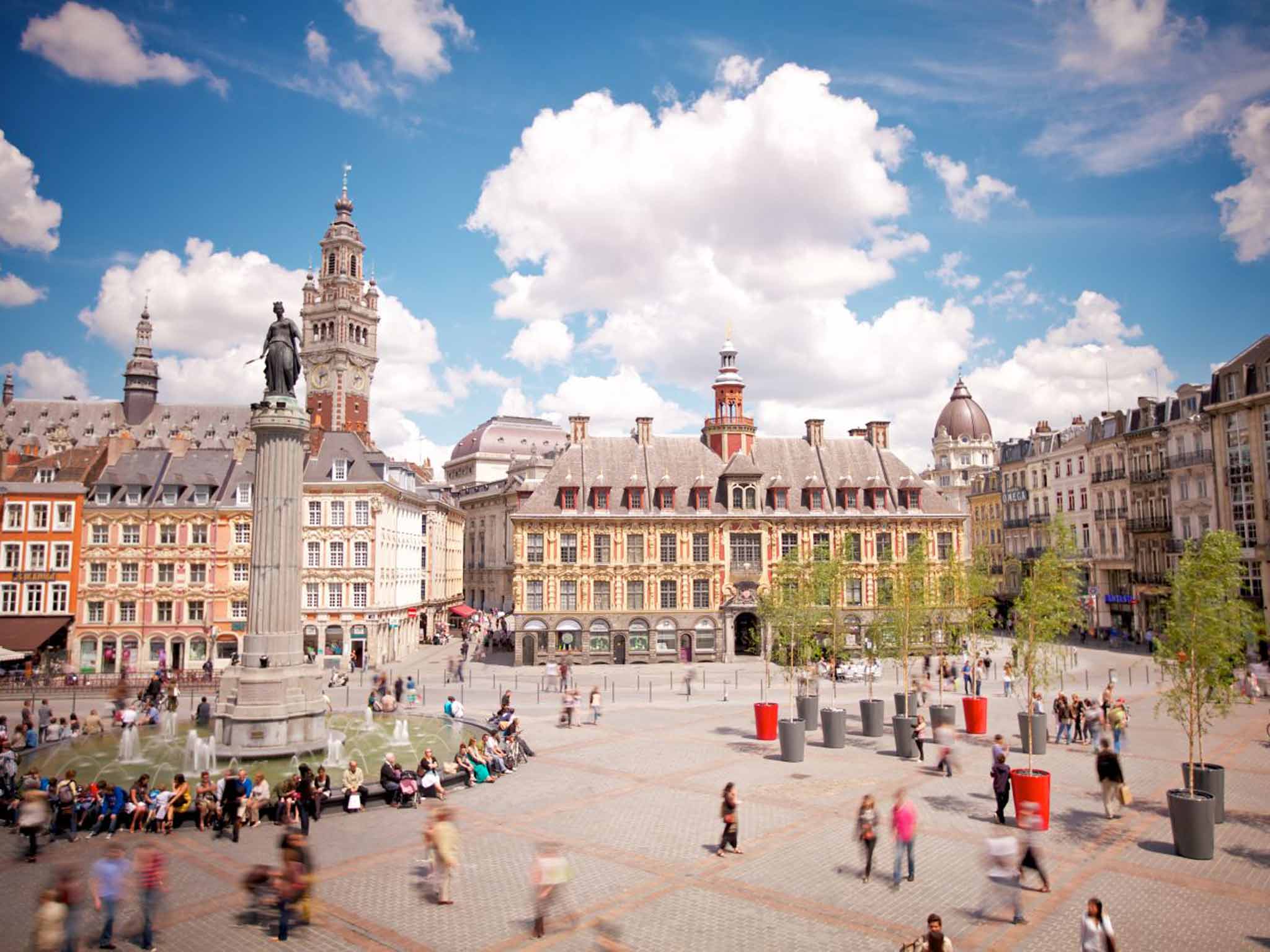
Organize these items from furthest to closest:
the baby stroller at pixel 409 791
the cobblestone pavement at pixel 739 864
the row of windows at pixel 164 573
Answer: the row of windows at pixel 164 573, the baby stroller at pixel 409 791, the cobblestone pavement at pixel 739 864

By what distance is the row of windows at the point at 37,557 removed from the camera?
52.8 metres

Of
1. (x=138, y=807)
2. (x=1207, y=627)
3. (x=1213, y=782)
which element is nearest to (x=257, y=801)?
(x=138, y=807)

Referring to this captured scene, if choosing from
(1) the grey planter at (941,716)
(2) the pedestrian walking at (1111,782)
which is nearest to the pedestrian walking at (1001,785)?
(2) the pedestrian walking at (1111,782)

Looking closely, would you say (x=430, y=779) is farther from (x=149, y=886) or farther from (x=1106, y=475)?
(x=1106, y=475)

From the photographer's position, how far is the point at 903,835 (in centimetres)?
1499

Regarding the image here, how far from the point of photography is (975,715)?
29547 mm

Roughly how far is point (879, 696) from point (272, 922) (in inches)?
1182

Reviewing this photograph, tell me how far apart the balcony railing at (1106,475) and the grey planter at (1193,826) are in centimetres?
5534

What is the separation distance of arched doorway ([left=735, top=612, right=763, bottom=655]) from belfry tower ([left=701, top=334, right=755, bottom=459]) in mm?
11311

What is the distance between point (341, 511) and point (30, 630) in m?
19.0

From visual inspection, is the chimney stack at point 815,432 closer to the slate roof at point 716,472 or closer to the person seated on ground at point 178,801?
the slate roof at point 716,472

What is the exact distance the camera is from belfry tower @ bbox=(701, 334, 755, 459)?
61125mm

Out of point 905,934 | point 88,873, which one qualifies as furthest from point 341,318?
point 905,934

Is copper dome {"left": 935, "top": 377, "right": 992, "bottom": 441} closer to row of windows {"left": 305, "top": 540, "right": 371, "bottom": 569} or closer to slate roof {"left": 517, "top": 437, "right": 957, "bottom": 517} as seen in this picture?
slate roof {"left": 517, "top": 437, "right": 957, "bottom": 517}
